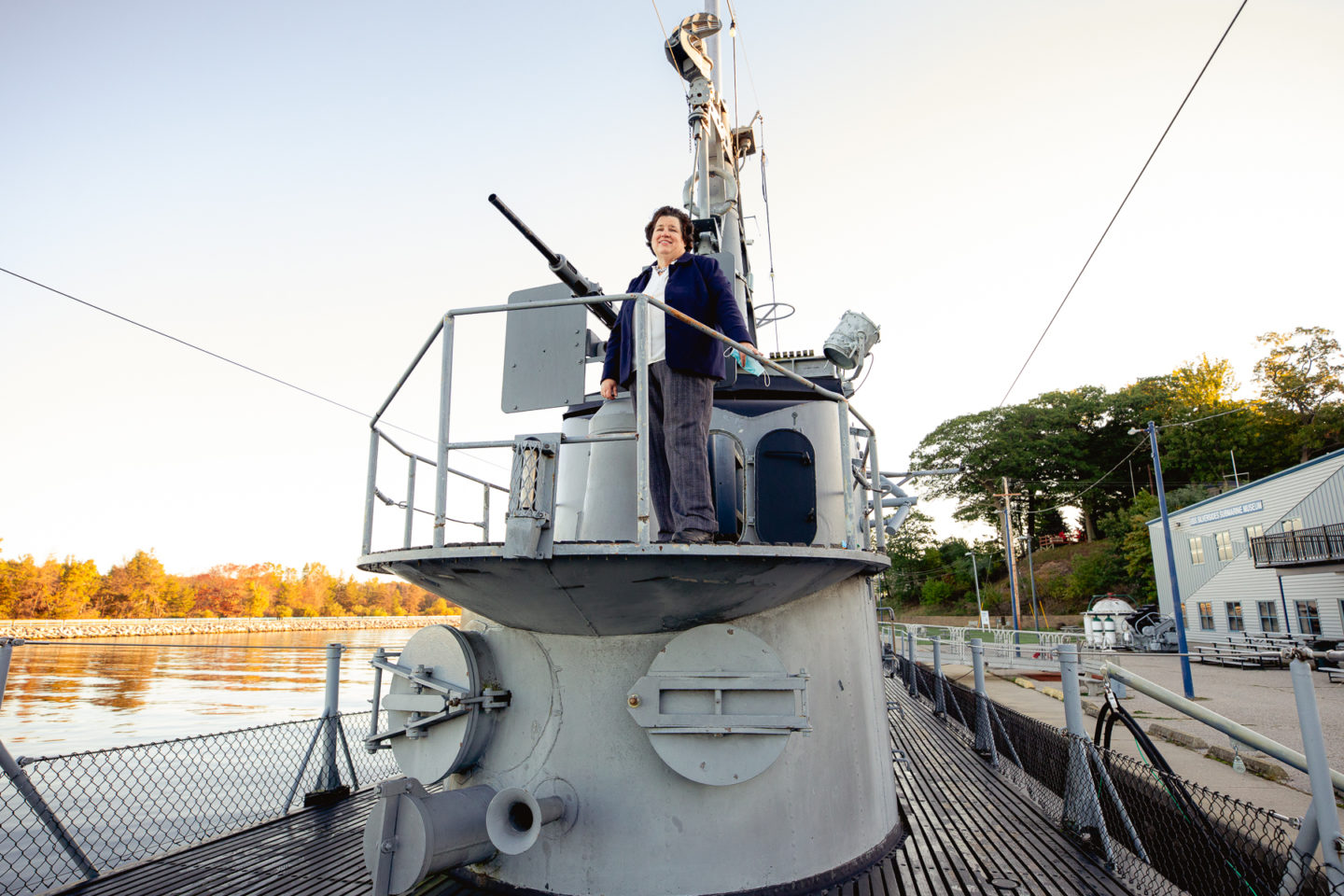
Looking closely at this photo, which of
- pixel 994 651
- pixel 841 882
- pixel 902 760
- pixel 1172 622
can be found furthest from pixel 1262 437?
pixel 841 882

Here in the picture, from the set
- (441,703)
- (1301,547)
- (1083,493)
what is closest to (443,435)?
(441,703)

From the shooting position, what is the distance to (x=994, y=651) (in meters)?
24.6

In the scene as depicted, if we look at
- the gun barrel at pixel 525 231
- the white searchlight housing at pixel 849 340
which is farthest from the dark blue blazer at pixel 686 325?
the white searchlight housing at pixel 849 340

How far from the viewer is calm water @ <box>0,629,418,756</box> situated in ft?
37.7

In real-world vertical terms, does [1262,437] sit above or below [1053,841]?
above

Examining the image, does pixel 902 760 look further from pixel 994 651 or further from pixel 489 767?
pixel 994 651

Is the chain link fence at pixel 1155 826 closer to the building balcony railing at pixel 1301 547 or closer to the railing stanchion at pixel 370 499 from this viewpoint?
the railing stanchion at pixel 370 499

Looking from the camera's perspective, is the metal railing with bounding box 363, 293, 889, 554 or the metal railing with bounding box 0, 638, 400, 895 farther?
the metal railing with bounding box 0, 638, 400, 895

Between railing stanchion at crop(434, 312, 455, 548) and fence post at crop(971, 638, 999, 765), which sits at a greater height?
railing stanchion at crop(434, 312, 455, 548)

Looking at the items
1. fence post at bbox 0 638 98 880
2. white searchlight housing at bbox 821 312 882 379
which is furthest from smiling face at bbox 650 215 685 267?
fence post at bbox 0 638 98 880

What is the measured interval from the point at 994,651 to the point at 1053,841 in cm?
2263

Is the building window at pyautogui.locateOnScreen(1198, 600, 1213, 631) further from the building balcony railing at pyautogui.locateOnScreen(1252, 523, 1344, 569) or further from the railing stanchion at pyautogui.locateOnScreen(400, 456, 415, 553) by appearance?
the railing stanchion at pyautogui.locateOnScreen(400, 456, 415, 553)

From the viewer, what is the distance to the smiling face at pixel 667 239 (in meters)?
3.65

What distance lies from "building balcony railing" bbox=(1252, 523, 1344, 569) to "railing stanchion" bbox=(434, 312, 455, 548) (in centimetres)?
2871
